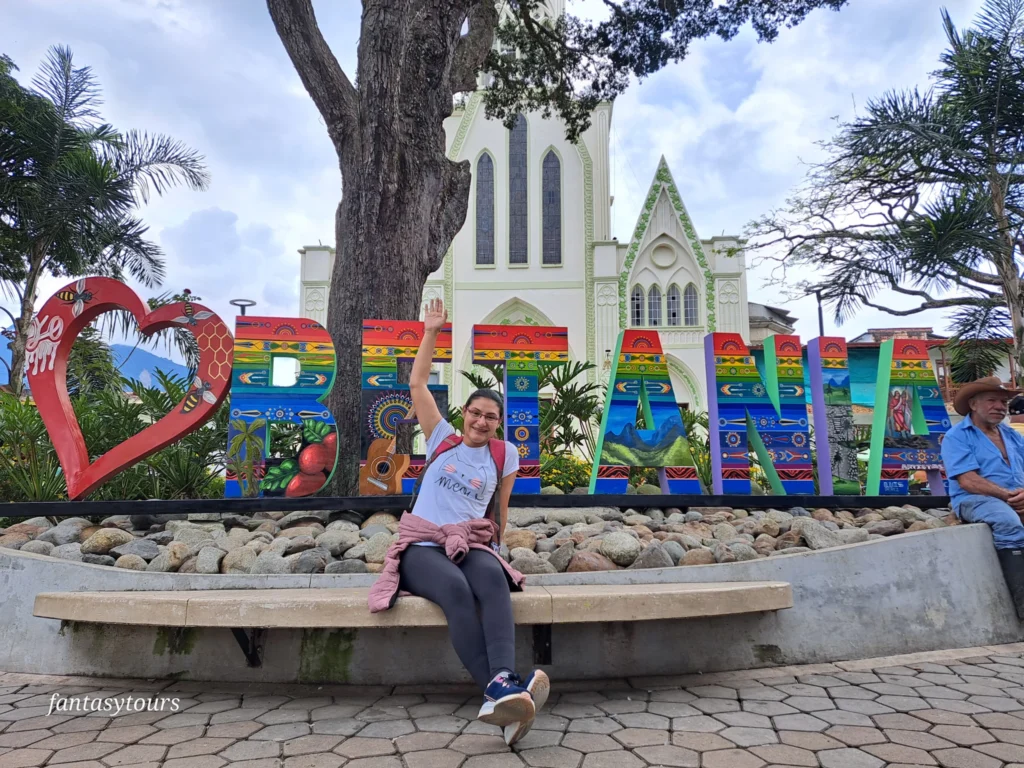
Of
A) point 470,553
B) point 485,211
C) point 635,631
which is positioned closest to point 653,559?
point 635,631

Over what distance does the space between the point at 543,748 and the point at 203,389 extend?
11.4ft

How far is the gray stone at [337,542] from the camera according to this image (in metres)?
3.99

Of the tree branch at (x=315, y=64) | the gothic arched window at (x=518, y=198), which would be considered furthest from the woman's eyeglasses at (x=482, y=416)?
Result: the gothic arched window at (x=518, y=198)

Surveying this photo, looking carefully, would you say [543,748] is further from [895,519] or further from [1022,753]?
[895,519]

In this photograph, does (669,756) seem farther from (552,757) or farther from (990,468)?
(990,468)

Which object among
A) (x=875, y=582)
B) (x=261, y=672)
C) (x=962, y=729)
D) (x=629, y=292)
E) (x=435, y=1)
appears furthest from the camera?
(x=629, y=292)

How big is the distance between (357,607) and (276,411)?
94.2 inches

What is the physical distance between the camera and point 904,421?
18.7 ft

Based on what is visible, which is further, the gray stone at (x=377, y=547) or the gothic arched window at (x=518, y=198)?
the gothic arched window at (x=518, y=198)

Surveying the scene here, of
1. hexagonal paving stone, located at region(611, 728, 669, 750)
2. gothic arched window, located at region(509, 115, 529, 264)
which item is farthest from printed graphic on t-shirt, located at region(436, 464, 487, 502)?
gothic arched window, located at region(509, 115, 529, 264)

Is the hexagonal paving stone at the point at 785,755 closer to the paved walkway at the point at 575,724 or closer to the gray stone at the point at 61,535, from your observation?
the paved walkway at the point at 575,724

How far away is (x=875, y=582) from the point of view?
3.86m

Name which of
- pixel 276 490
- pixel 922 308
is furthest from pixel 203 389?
pixel 922 308

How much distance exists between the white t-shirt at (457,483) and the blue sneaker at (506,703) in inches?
31.8
